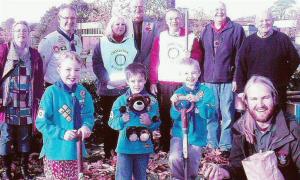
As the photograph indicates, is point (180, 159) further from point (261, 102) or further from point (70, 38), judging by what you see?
point (70, 38)

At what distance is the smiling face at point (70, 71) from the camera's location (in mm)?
4168

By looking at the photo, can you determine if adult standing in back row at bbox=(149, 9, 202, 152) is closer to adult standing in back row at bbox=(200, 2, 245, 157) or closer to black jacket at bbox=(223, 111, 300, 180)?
adult standing in back row at bbox=(200, 2, 245, 157)

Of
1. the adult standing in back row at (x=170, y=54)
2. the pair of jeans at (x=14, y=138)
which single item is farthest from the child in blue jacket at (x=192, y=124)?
the pair of jeans at (x=14, y=138)

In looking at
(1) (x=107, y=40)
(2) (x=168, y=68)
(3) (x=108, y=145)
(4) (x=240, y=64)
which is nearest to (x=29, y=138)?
(3) (x=108, y=145)

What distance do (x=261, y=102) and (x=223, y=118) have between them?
10.9ft

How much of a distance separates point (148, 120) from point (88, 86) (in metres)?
3.26

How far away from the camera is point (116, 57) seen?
5.75 metres

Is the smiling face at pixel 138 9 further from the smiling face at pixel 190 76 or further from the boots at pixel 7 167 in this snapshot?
the boots at pixel 7 167

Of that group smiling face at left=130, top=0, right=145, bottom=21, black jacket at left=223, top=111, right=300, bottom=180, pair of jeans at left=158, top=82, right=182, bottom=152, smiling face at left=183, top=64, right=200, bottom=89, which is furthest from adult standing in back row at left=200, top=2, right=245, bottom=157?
black jacket at left=223, top=111, right=300, bottom=180

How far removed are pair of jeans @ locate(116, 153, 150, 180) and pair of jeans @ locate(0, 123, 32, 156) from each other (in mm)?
1380

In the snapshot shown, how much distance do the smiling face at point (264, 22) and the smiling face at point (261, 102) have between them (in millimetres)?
3223

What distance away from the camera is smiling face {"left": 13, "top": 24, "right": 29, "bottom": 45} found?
16.8 ft

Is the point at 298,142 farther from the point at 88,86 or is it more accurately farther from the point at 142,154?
the point at 88,86

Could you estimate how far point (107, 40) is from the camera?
575 centimetres
